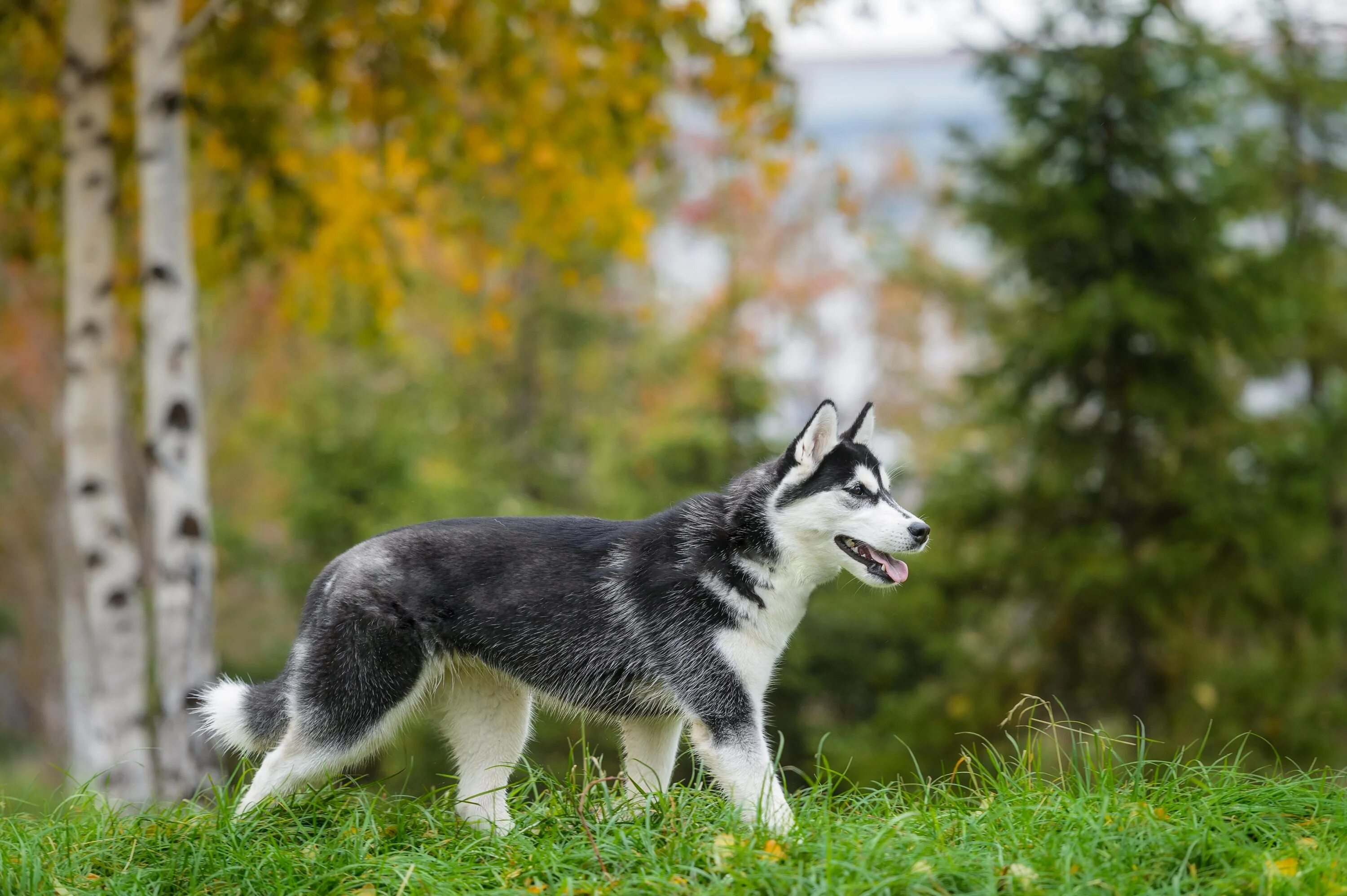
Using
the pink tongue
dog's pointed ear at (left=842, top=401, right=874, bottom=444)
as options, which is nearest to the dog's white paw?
the pink tongue

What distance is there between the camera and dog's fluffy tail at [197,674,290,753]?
14.1 ft

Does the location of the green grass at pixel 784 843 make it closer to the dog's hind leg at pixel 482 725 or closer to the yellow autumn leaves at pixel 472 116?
the dog's hind leg at pixel 482 725

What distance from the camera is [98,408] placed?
7.50 meters

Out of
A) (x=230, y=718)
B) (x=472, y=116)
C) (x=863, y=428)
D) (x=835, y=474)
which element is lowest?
(x=230, y=718)

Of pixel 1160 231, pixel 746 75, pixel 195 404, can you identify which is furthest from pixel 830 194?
pixel 195 404

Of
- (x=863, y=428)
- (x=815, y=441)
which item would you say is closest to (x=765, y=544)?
(x=815, y=441)

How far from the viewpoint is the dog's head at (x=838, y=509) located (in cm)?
409

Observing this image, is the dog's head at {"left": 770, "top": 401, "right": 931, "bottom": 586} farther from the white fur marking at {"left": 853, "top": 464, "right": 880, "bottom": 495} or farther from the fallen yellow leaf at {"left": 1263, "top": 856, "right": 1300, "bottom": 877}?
the fallen yellow leaf at {"left": 1263, "top": 856, "right": 1300, "bottom": 877}

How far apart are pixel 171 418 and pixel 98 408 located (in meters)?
0.77

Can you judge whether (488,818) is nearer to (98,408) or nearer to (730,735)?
(730,735)

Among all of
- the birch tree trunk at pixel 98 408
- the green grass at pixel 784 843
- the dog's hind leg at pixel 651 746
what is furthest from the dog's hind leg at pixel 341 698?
the birch tree trunk at pixel 98 408

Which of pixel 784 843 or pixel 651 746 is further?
pixel 651 746

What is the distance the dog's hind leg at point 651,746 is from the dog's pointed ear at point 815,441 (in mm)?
984

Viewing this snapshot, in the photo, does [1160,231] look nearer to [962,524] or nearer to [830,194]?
[962,524]
